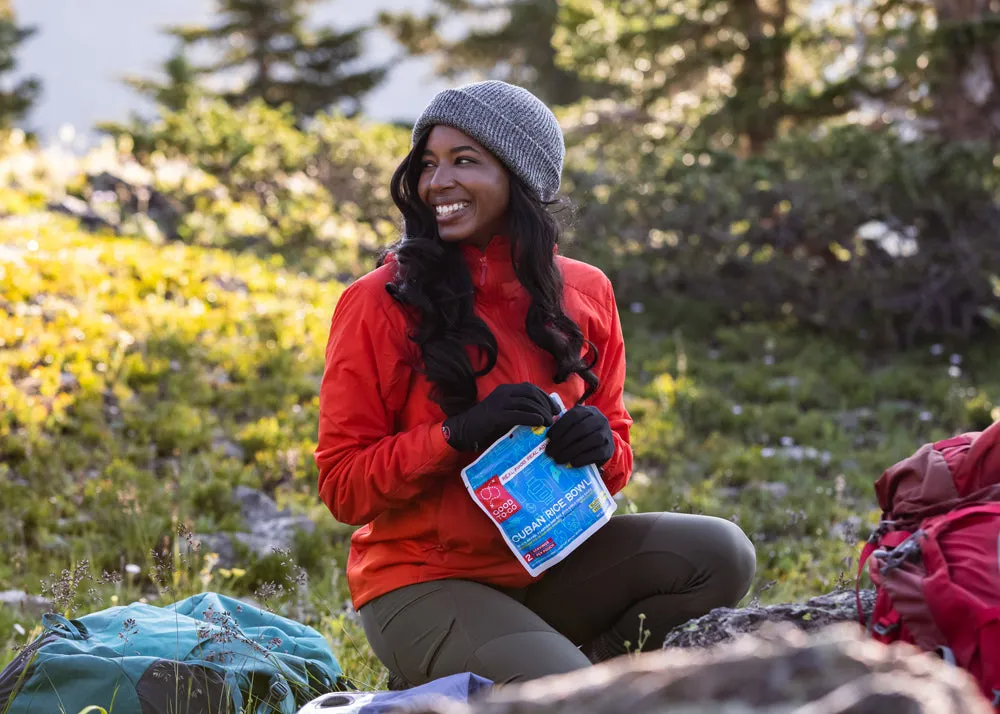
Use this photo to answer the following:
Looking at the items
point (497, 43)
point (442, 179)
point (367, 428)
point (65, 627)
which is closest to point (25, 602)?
point (65, 627)

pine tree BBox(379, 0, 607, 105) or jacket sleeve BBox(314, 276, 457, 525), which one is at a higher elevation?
jacket sleeve BBox(314, 276, 457, 525)

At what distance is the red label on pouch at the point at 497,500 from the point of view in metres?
2.85

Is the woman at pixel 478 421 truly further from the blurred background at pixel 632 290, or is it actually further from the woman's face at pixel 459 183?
the blurred background at pixel 632 290

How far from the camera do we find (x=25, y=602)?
407 centimetres

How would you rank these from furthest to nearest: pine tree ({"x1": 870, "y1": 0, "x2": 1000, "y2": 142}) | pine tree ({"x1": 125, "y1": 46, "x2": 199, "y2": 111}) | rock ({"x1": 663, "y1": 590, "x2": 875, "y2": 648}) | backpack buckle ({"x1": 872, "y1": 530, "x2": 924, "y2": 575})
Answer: pine tree ({"x1": 125, "y1": 46, "x2": 199, "y2": 111}) < pine tree ({"x1": 870, "y1": 0, "x2": 1000, "y2": 142}) < rock ({"x1": 663, "y1": 590, "x2": 875, "y2": 648}) < backpack buckle ({"x1": 872, "y1": 530, "x2": 924, "y2": 575})

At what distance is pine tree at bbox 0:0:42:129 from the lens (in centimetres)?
2403

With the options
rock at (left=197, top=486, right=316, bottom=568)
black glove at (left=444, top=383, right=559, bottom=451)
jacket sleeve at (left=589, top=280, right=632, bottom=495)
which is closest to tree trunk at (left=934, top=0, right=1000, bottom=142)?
rock at (left=197, top=486, right=316, bottom=568)

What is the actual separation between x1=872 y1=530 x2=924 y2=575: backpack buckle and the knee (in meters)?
0.78

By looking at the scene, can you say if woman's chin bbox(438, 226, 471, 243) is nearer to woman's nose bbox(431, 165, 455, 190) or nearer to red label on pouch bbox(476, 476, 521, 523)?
woman's nose bbox(431, 165, 455, 190)

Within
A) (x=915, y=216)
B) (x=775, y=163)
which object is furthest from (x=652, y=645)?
(x=775, y=163)

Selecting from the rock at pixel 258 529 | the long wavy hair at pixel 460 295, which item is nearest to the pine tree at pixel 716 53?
the rock at pixel 258 529

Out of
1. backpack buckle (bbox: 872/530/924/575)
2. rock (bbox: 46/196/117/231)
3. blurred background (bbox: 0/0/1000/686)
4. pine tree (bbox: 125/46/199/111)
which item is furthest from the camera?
pine tree (bbox: 125/46/199/111)

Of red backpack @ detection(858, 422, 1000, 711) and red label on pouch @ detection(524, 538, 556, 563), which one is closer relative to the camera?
red backpack @ detection(858, 422, 1000, 711)

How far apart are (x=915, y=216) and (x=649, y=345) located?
2.51 meters
